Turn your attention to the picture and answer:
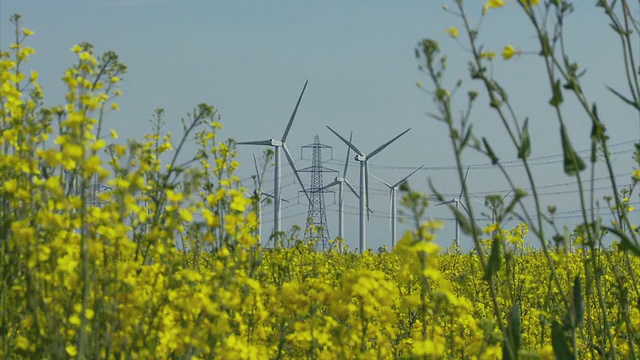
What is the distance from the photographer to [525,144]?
8.66 ft

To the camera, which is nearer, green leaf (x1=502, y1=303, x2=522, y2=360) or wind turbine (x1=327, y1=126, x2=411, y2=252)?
green leaf (x1=502, y1=303, x2=522, y2=360)

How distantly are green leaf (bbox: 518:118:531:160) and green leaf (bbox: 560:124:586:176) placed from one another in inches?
3.9

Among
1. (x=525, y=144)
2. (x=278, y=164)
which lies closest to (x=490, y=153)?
(x=525, y=144)

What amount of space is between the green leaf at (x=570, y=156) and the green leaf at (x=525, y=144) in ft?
0.33

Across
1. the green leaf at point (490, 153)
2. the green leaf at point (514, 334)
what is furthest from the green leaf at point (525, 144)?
the green leaf at point (514, 334)

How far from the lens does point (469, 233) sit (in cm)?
258

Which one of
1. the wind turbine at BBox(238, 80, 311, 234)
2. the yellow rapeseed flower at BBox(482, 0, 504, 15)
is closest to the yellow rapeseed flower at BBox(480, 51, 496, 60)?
the yellow rapeseed flower at BBox(482, 0, 504, 15)

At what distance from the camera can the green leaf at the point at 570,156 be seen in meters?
2.61

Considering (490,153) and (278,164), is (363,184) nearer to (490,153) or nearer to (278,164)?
(278,164)

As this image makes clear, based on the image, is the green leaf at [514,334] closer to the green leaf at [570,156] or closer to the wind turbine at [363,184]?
the green leaf at [570,156]

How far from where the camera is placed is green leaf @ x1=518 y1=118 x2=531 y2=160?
2.61 m

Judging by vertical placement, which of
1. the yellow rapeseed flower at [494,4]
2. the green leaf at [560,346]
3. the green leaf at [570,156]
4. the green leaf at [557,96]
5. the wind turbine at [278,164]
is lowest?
the green leaf at [560,346]

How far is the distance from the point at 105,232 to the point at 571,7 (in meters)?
1.62

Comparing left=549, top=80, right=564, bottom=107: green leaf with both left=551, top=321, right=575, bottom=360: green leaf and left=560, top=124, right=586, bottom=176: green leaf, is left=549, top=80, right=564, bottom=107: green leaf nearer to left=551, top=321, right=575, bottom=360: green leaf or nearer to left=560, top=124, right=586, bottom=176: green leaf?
left=560, top=124, right=586, bottom=176: green leaf
